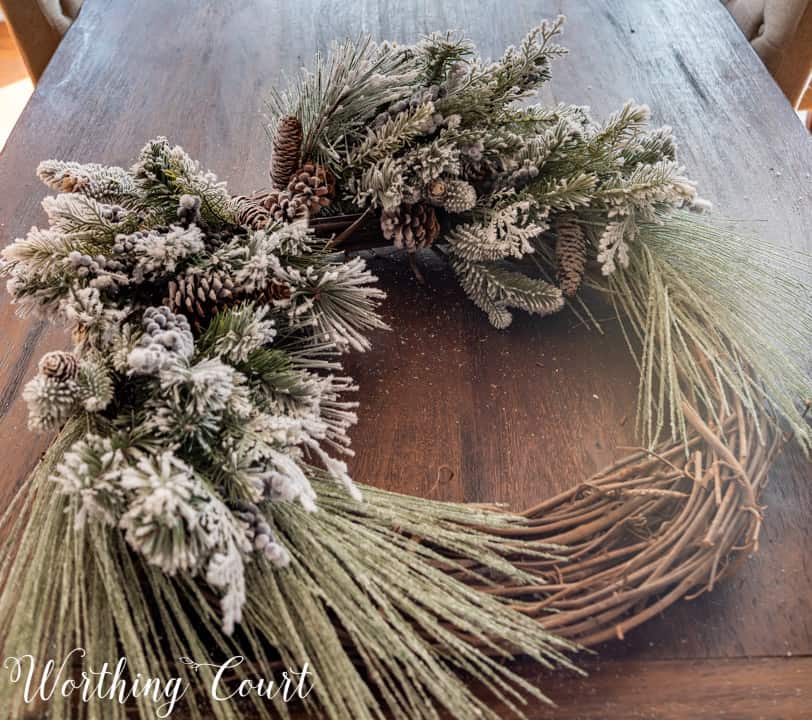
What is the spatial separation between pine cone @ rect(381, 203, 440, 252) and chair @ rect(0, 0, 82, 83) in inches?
39.2

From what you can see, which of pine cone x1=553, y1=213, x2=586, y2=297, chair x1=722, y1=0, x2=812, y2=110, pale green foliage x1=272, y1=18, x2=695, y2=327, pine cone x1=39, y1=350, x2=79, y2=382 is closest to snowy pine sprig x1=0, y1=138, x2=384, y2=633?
pine cone x1=39, y1=350, x2=79, y2=382

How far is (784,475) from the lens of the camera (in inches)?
27.0

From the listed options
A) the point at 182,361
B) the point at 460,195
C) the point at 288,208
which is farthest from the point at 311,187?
the point at 182,361

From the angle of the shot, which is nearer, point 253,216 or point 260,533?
point 260,533

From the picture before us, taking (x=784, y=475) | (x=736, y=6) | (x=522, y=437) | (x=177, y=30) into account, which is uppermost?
(x=177, y=30)

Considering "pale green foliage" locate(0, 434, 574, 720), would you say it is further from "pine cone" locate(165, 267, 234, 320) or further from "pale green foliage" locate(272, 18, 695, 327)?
"pale green foliage" locate(272, 18, 695, 327)

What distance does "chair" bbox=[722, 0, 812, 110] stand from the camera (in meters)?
1.38

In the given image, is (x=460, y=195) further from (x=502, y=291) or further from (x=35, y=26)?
(x=35, y=26)

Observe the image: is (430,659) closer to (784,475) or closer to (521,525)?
(521,525)

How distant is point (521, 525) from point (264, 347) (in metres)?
0.28

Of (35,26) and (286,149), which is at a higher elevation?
(35,26)

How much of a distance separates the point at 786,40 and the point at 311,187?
1127 mm

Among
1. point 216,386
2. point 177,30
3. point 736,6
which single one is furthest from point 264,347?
point 736,6

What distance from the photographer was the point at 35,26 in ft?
4.64
